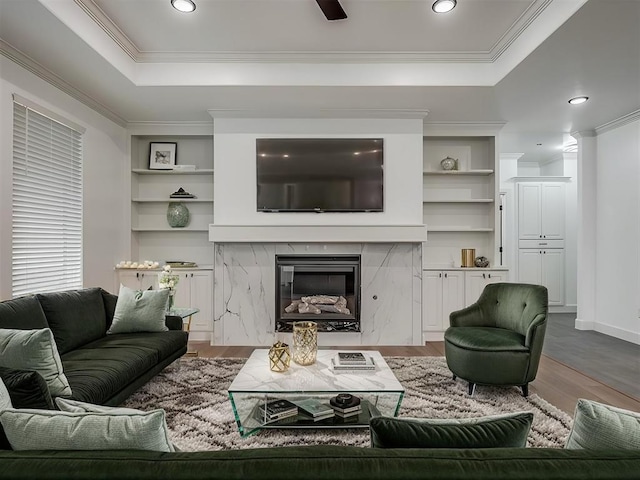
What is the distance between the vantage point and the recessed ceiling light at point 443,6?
2.83 meters

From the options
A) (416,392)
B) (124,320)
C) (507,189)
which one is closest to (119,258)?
(124,320)

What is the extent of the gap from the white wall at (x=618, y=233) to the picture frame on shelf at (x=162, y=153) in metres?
5.50

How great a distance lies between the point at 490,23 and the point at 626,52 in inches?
41.8

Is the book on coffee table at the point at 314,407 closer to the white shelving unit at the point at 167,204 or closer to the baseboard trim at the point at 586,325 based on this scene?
the white shelving unit at the point at 167,204

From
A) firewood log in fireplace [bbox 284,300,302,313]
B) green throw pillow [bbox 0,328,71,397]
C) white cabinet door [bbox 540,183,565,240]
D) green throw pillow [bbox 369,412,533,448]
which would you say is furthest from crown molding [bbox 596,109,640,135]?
green throw pillow [bbox 0,328,71,397]

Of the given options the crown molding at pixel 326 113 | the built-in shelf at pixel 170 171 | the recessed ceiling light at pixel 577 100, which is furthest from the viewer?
the built-in shelf at pixel 170 171

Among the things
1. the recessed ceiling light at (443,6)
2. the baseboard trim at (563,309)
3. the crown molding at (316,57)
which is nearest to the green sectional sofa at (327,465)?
the recessed ceiling light at (443,6)

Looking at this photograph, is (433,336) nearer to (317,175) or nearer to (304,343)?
(317,175)

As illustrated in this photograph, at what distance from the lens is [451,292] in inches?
187

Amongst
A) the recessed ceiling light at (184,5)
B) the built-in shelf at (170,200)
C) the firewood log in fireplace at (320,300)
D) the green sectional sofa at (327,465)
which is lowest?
the firewood log in fireplace at (320,300)

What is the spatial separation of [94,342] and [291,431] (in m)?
1.67

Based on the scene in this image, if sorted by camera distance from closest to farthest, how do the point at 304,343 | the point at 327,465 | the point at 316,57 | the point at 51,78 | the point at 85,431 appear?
the point at 327,465 < the point at 85,431 < the point at 304,343 < the point at 51,78 < the point at 316,57

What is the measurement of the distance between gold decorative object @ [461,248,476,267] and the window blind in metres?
4.24

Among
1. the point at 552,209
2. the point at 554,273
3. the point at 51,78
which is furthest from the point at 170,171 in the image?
the point at 554,273
